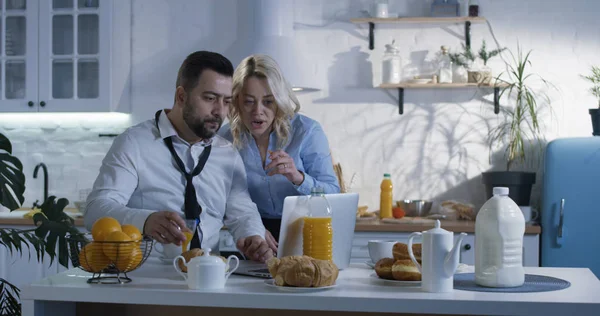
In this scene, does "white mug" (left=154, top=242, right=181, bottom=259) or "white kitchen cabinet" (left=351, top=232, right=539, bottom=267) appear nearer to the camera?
"white mug" (left=154, top=242, right=181, bottom=259)

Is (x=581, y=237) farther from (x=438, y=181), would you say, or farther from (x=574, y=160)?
(x=438, y=181)

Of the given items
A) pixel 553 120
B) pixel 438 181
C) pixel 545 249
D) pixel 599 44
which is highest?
pixel 599 44

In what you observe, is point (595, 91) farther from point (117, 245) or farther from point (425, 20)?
point (117, 245)

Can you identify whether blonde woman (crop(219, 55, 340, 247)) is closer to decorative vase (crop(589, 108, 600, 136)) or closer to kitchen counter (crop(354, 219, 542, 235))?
kitchen counter (crop(354, 219, 542, 235))

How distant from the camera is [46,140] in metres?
5.78

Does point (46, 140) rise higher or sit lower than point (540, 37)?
lower

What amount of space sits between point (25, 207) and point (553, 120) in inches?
137

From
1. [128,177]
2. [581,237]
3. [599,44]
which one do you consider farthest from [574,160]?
[128,177]

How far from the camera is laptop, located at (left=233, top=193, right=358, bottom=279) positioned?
259cm

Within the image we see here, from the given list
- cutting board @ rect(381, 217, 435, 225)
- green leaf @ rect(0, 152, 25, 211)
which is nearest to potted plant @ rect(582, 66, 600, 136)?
cutting board @ rect(381, 217, 435, 225)

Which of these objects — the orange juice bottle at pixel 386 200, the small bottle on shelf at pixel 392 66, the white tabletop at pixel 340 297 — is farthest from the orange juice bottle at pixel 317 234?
the small bottle on shelf at pixel 392 66

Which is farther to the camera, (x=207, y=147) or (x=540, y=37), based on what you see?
(x=540, y=37)

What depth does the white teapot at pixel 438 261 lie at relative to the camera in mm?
2229

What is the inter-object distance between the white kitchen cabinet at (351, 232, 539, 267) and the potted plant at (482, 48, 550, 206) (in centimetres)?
50
